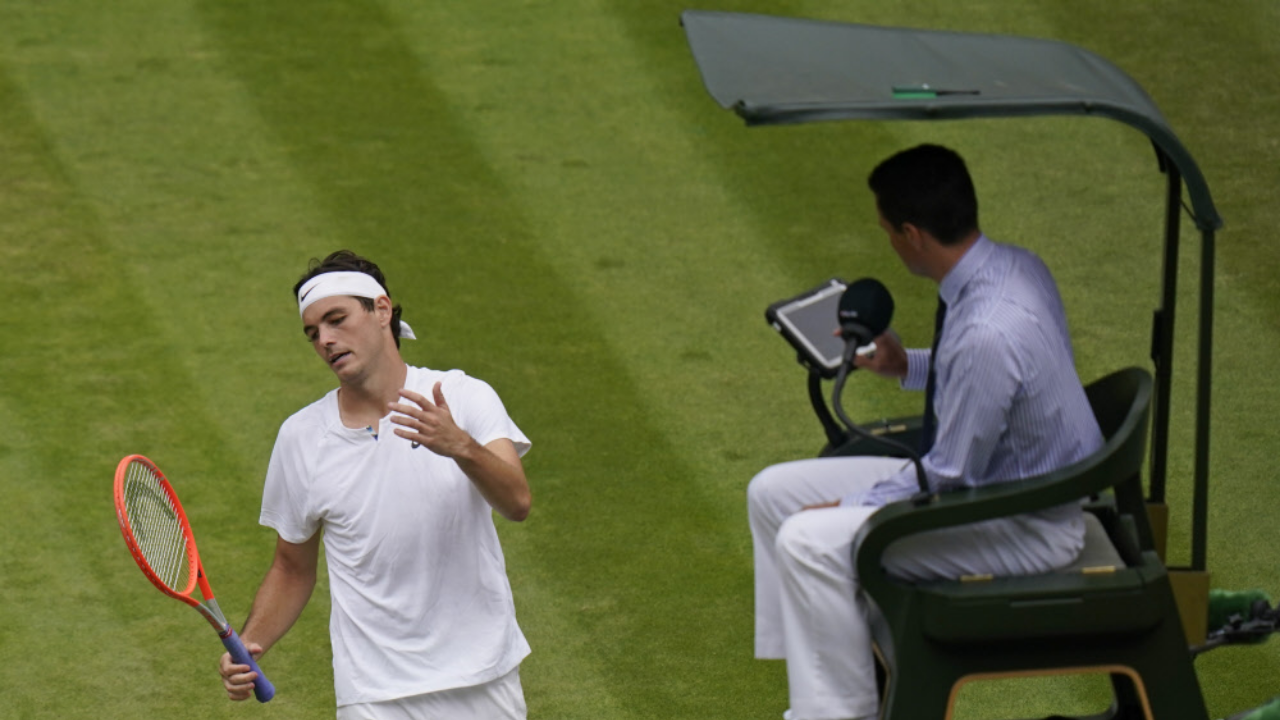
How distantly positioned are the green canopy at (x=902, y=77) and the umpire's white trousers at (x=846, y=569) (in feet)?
3.22

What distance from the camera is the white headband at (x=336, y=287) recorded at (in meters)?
5.66

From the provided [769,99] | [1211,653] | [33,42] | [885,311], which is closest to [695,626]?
[1211,653]

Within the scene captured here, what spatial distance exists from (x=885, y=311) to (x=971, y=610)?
81 cm

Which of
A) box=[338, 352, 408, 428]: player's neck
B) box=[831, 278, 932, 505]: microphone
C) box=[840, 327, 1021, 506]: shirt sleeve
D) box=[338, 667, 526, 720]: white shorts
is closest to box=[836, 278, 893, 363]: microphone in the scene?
box=[831, 278, 932, 505]: microphone

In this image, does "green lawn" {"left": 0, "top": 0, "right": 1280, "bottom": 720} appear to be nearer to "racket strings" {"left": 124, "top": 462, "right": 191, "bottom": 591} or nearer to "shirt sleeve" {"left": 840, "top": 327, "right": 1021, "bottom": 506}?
"racket strings" {"left": 124, "top": 462, "right": 191, "bottom": 591}

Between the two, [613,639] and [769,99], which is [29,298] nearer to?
[613,639]

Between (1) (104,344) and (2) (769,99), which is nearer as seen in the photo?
(2) (769,99)

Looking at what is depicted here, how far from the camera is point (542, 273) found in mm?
10547

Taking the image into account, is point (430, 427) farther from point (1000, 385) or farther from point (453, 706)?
point (1000, 385)

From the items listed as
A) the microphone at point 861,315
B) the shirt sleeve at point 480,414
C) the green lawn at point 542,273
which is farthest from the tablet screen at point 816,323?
the green lawn at point 542,273

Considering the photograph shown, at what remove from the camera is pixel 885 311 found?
203 inches

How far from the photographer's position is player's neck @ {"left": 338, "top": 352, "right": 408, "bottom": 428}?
5707 mm

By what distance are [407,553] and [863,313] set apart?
154 cm

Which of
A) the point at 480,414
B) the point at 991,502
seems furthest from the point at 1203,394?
the point at 480,414
